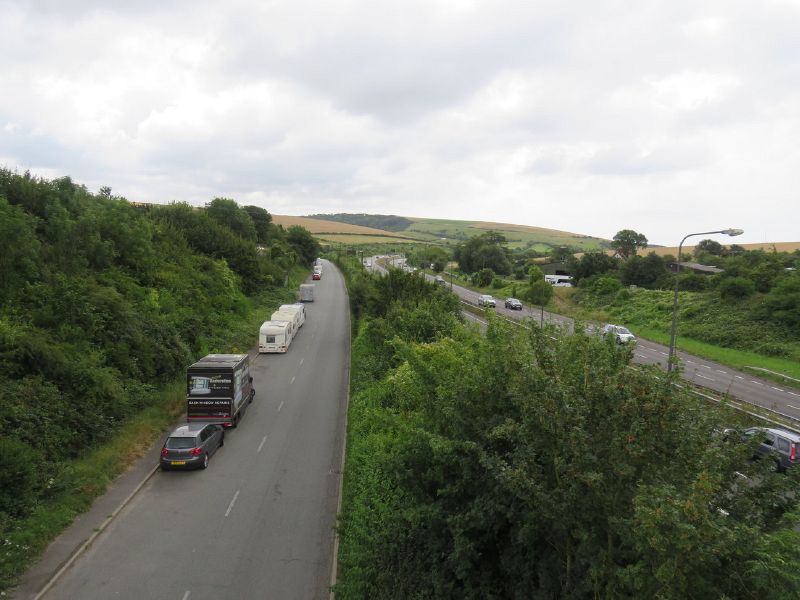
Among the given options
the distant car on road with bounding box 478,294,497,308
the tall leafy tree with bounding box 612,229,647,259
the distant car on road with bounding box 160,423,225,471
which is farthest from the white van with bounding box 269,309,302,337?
the tall leafy tree with bounding box 612,229,647,259

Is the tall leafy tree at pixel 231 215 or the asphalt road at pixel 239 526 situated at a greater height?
the tall leafy tree at pixel 231 215

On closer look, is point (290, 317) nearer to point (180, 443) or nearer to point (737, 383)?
point (180, 443)

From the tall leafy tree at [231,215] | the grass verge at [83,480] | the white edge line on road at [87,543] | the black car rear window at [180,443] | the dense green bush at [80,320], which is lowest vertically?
the white edge line on road at [87,543]

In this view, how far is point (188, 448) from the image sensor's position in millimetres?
16594

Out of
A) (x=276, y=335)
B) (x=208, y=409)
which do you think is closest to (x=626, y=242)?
(x=276, y=335)

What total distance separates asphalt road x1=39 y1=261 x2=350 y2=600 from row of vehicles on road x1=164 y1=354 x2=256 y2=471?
0.51m

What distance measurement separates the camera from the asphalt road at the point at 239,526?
1119cm

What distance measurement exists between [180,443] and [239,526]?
4.48 meters

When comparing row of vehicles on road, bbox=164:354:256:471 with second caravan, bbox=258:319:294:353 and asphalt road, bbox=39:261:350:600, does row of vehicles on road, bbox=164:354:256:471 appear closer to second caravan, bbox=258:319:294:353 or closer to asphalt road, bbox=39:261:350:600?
asphalt road, bbox=39:261:350:600

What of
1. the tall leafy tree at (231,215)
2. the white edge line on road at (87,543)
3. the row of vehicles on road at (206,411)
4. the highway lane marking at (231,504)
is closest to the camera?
the white edge line on road at (87,543)

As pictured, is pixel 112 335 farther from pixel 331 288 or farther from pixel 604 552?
pixel 331 288

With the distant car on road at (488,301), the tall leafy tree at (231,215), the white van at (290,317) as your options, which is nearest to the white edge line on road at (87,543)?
the distant car on road at (488,301)

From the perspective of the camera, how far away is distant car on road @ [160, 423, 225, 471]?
16391 millimetres

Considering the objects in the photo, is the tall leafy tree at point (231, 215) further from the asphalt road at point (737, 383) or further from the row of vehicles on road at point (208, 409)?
the asphalt road at point (737, 383)
